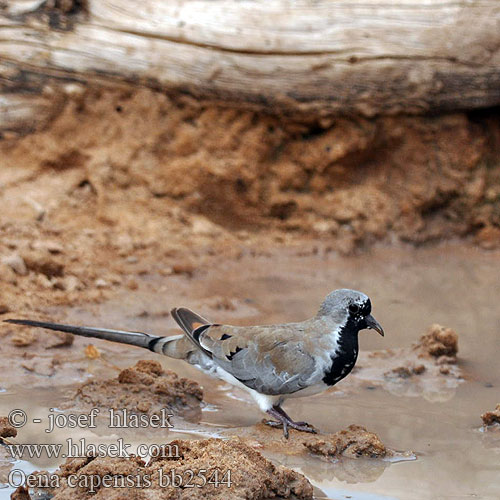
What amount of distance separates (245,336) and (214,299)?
1962mm

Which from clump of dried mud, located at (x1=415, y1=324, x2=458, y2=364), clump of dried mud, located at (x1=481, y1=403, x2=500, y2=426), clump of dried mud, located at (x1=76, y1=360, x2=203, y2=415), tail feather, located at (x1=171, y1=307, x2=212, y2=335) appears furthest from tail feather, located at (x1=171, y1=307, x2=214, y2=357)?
clump of dried mud, located at (x1=415, y1=324, x2=458, y2=364)

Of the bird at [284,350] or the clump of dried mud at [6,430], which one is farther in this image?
the bird at [284,350]

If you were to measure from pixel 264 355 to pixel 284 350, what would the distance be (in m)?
0.12

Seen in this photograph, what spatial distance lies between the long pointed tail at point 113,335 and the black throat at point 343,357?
1.05m

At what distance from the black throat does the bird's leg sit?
0.28 metres

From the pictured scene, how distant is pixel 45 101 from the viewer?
795 cm

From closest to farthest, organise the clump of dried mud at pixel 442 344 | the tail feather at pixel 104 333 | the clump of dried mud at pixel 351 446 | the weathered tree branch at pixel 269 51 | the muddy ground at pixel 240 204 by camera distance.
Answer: the clump of dried mud at pixel 351 446 < the tail feather at pixel 104 333 < the clump of dried mud at pixel 442 344 < the muddy ground at pixel 240 204 < the weathered tree branch at pixel 269 51

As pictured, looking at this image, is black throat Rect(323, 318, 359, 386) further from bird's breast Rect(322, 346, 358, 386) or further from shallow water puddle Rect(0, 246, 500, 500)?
shallow water puddle Rect(0, 246, 500, 500)

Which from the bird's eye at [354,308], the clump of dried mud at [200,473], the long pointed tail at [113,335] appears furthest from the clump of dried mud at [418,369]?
the clump of dried mud at [200,473]

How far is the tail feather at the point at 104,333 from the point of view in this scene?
4887mm

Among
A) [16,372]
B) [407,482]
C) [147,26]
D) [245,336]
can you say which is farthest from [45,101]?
[407,482]

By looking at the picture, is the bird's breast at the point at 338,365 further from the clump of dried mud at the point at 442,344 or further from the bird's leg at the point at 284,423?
the clump of dried mud at the point at 442,344

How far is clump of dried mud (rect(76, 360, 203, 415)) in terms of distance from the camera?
4777mm

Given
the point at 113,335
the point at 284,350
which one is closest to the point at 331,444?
the point at 284,350
